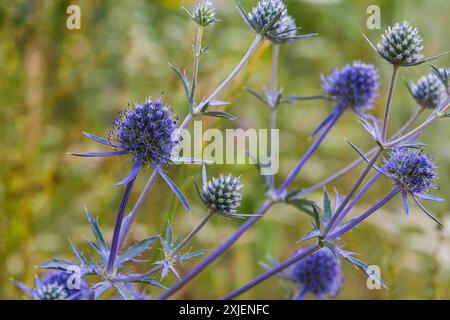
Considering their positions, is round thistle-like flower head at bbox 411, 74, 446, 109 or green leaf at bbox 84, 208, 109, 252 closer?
green leaf at bbox 84, 208, 109, 252

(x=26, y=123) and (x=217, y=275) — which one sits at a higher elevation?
(x=26, y=123)

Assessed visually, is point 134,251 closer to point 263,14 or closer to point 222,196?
point 222,196

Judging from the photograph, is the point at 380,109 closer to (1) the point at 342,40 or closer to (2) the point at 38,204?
(1) the point at 342,40

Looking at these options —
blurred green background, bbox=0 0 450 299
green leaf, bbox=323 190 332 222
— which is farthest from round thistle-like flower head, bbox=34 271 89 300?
green leaf, bbox=323 190 332 222

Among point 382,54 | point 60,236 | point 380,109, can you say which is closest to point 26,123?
point 60,236

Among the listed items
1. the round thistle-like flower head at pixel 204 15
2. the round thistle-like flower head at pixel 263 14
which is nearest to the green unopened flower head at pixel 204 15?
the round thistle-like flower head at pixel 204 15

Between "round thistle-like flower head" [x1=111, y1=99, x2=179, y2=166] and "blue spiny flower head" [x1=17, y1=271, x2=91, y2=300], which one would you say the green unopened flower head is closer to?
"round thistle-like flower head" [x1=111, y1=99, x2=179, y2=166]

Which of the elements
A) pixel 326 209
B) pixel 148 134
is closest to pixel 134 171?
pixel 148 134
